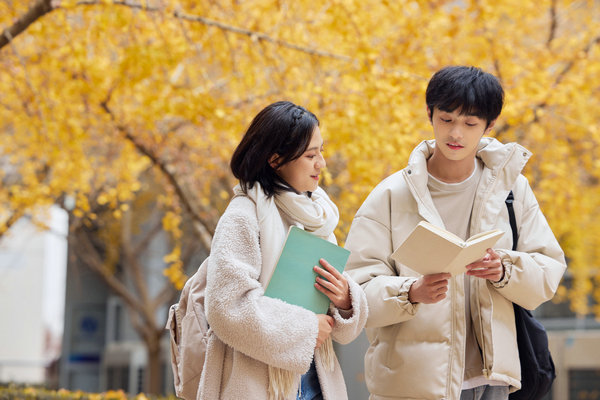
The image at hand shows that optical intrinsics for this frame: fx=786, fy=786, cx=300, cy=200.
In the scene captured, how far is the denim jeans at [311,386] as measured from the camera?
241cm

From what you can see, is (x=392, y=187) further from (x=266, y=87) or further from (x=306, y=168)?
(x=266, y=87)

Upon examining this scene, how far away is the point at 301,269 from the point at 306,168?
0.33 meters

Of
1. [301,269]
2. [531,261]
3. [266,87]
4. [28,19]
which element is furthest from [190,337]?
[266,87]

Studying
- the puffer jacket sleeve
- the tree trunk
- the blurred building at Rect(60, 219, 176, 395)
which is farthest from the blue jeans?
the blurred building at Rect(60, 219, 176, 395)

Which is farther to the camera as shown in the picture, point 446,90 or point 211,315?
point 446,90

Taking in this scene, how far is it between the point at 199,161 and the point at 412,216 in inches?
202

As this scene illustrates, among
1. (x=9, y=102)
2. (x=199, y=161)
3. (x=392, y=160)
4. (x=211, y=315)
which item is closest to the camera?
(x=211, y=315)

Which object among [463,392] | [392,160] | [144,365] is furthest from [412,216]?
[144,365]

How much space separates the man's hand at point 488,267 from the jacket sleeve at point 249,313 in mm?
563

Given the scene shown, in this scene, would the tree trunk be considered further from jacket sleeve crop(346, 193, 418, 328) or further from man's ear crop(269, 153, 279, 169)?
man's ear crop(269, 153, 279, 169)

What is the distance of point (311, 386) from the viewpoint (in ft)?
7.97

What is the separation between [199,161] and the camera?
7.66 meters

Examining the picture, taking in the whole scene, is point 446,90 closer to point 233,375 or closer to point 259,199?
point 259,199

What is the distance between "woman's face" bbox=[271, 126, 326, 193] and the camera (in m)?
2.43
